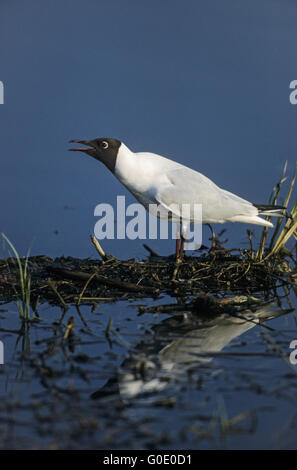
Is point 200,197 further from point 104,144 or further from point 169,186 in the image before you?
point 104,144

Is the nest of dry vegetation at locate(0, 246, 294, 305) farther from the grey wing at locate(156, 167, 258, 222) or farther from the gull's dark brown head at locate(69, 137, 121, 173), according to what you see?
the gull's dark brown head at locate(69, 137, 121, 173)

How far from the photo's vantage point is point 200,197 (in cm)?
614

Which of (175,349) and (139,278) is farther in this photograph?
(139,278)

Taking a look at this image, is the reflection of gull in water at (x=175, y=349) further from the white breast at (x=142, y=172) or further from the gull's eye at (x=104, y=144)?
the gull's eye at (x=104, y=144)

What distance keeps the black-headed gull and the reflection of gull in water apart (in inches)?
62.3

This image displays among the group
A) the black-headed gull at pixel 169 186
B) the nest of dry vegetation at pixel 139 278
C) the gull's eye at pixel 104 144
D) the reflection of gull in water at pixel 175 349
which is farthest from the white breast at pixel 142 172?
the reflection of gull in water at pixel 175 349

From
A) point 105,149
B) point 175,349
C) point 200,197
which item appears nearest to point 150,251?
point 200,197

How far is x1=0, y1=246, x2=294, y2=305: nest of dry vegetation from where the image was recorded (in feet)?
16.6

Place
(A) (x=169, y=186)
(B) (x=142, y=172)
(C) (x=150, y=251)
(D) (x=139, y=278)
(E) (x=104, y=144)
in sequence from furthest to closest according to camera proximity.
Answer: (C) (x=150, y=251) < (E) (x=104, y=144) < (B) (x=142, y=172) < (A) (x=169, y=186) < (D) (x=139, y=278)

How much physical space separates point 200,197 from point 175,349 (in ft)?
8.55

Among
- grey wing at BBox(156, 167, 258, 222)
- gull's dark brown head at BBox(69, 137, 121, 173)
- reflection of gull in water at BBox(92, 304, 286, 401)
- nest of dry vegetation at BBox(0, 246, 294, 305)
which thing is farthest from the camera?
gull's dark brown head at BBox(69, 137, 121, 173)

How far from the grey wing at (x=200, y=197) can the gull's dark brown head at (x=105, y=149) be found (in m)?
0.59

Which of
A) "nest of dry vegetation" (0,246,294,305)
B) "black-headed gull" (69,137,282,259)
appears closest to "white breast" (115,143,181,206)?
"black-headed gull" (69,137,282,259)

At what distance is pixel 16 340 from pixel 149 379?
3.60 ft
